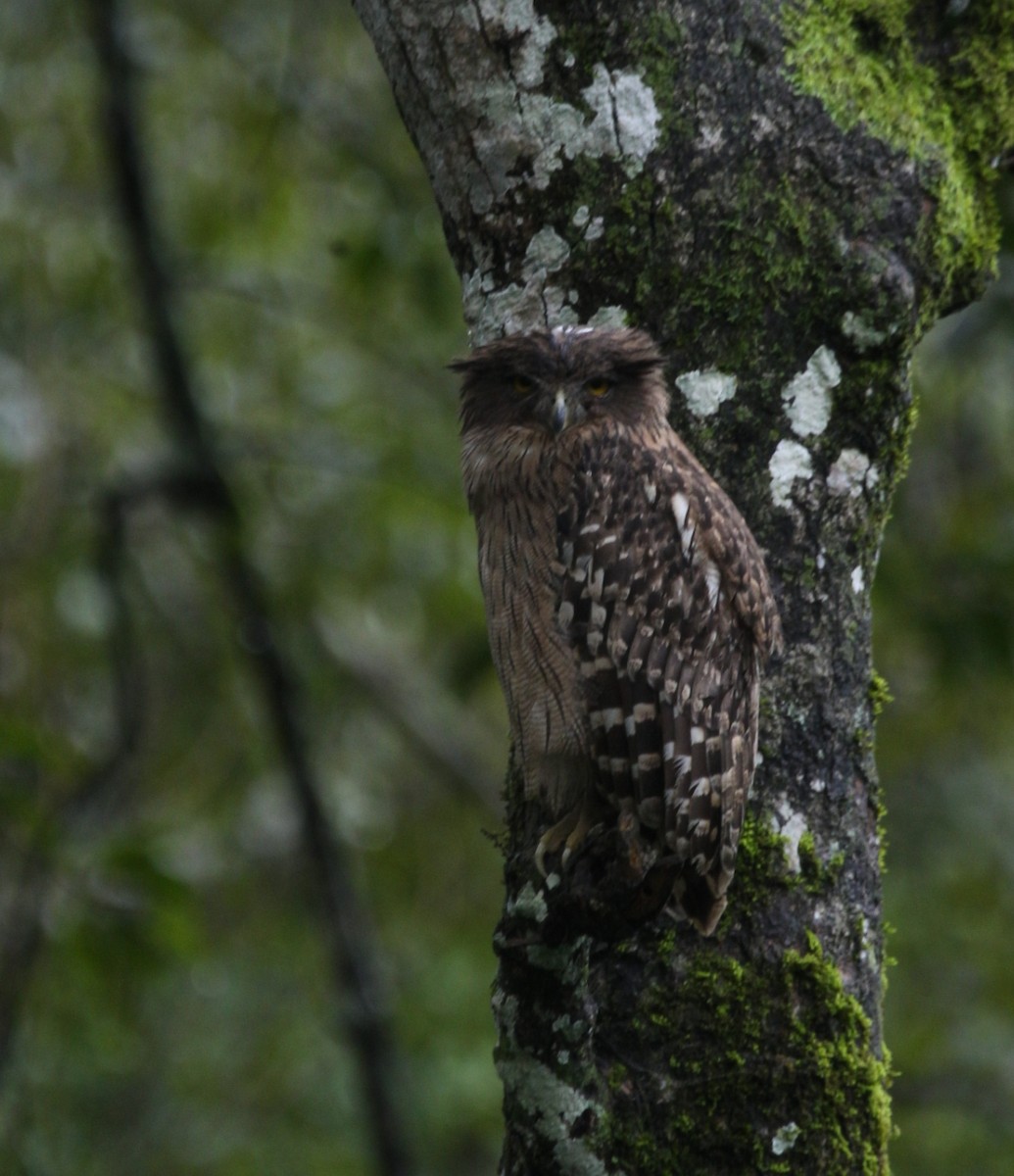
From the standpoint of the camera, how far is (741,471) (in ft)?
8.90

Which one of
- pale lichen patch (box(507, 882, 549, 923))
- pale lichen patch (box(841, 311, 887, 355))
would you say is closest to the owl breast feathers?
pale lichen patch (box(507, 882, 549, 923))

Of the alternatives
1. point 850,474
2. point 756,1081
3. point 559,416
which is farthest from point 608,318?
point 756,1081

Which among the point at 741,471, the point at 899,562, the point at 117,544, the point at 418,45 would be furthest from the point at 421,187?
the point at 741,471

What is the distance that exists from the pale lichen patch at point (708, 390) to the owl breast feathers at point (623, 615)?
0.25 ft

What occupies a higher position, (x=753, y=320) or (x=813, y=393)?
(x=753, y=320)

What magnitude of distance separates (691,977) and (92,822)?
2731mm

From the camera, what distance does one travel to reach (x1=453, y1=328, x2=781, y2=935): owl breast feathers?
8.59 feet

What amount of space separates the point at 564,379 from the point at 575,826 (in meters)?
0.85

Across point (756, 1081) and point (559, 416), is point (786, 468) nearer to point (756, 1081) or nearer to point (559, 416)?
point (559, 416)

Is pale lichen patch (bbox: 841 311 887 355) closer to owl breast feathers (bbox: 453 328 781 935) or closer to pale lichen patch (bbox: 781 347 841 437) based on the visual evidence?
pale lichen patch (bbox: 781 347 841 437)

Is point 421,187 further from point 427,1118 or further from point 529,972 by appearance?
point 529,972

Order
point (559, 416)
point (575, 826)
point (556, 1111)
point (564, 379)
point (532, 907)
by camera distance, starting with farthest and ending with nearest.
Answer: point (559, 416) < point (564, 379) < point (575, 826) < point (556, 1111) < point (532, 907)

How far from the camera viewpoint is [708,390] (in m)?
2.74

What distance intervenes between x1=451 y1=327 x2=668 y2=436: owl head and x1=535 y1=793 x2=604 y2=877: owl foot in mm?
736
